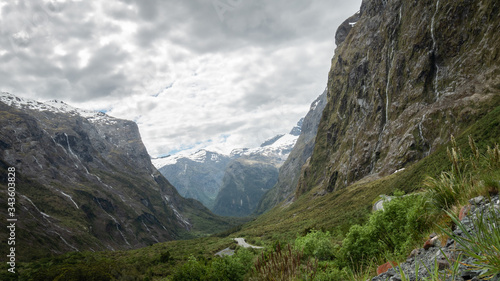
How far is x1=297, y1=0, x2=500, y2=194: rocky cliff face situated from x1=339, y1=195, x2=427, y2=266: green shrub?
409ft

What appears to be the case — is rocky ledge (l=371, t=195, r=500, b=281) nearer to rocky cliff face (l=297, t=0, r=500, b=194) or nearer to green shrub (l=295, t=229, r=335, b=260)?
green shrub (l=295, t=229, r=335, b=260)

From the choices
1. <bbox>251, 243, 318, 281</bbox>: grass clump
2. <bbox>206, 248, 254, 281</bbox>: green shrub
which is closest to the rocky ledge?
<bbox>251, 243, 318, 281</bbox>: grass clump

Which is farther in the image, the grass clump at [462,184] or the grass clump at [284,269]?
the grass clump at [462,184]

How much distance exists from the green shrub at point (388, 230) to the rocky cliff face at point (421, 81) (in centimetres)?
12473

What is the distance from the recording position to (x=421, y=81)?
457 ft

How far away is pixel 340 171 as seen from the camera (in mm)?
192000

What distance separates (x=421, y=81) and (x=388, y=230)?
155317mm

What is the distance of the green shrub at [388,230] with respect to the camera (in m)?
11.7

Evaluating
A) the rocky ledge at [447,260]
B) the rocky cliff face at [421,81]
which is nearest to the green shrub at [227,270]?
the rocky ledge at [447,260]

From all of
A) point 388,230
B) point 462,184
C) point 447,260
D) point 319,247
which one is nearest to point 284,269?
point 447,260

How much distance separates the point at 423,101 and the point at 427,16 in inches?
1973

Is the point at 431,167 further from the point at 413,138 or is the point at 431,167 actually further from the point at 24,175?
the point at 24,175

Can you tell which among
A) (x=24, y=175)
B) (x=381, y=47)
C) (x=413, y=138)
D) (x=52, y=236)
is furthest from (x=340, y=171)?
(x=24, y=175)

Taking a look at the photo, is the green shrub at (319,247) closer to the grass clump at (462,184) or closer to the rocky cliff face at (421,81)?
the grass clump at (462,184)
